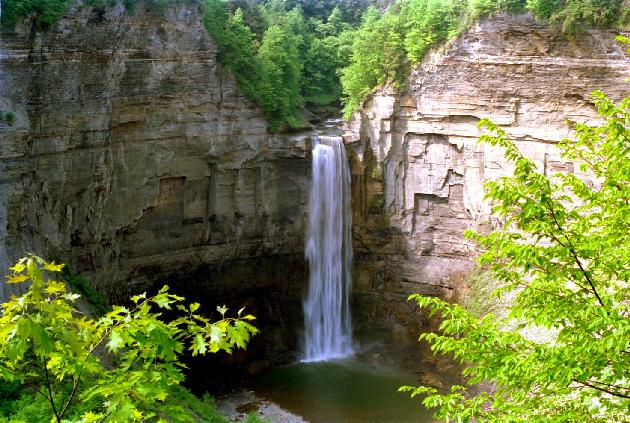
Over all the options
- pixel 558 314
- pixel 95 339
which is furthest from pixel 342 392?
pixel 95 339

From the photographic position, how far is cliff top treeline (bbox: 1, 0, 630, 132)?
30953 millimetres

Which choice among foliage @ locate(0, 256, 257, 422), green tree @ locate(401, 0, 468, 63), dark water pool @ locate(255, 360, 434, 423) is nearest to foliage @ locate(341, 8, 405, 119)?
green tree @ locate(401, 0, 468, 63)

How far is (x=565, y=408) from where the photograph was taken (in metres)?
11.2

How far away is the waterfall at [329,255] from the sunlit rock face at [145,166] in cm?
64

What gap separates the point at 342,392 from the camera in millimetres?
31125

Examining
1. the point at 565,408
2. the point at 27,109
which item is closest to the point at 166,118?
the point at 27,109

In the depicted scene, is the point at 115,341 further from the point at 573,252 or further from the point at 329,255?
the point at 329,255

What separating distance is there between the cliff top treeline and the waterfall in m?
2.34

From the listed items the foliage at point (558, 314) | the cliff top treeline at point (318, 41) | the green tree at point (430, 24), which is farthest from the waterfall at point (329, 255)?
the foliage at point (558, 314)

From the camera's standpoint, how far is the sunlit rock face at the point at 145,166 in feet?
89.2

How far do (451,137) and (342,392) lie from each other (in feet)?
36.8

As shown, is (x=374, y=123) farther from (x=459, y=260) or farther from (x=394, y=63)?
(x=459, y=260)

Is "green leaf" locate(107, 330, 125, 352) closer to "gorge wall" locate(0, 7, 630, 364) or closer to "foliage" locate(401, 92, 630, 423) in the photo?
"foliage" locate(401, 92, 630, 423)

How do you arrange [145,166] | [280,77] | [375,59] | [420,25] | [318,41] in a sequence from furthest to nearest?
[318,41]
[280,77]
[375,59]
[420,25]
[145,166]
